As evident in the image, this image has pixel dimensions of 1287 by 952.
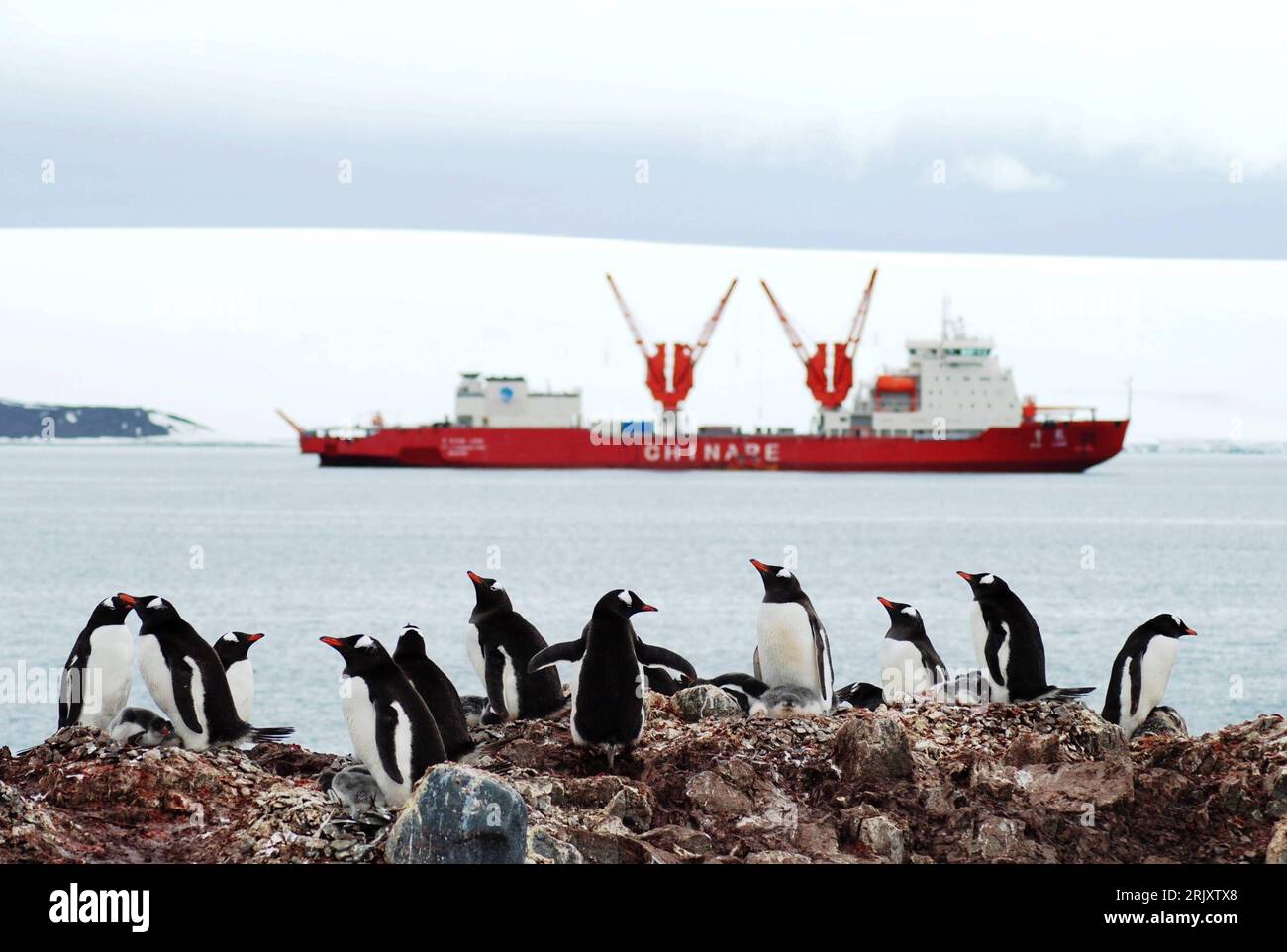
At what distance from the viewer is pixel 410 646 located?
23.8 ft

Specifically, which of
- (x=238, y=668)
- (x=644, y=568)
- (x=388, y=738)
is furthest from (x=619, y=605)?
A: (x=644, y=568)

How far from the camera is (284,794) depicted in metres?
6.19

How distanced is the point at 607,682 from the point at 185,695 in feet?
7.39

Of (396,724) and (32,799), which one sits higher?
(396,724)

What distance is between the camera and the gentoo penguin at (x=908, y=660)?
8.98m

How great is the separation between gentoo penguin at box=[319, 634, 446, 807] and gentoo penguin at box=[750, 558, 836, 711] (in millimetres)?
2388

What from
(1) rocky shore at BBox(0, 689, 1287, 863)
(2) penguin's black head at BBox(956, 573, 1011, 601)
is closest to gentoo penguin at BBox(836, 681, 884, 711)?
(2) penguin's black head at BBox(956, 573, 1011, 601)

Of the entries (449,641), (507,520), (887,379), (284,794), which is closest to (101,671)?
(284,794)

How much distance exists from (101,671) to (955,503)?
7889cm

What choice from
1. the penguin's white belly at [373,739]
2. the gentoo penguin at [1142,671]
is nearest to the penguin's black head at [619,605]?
the penguin's white belly at [373,739]

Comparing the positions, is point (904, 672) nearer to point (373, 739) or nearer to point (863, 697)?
point (863, 697)
